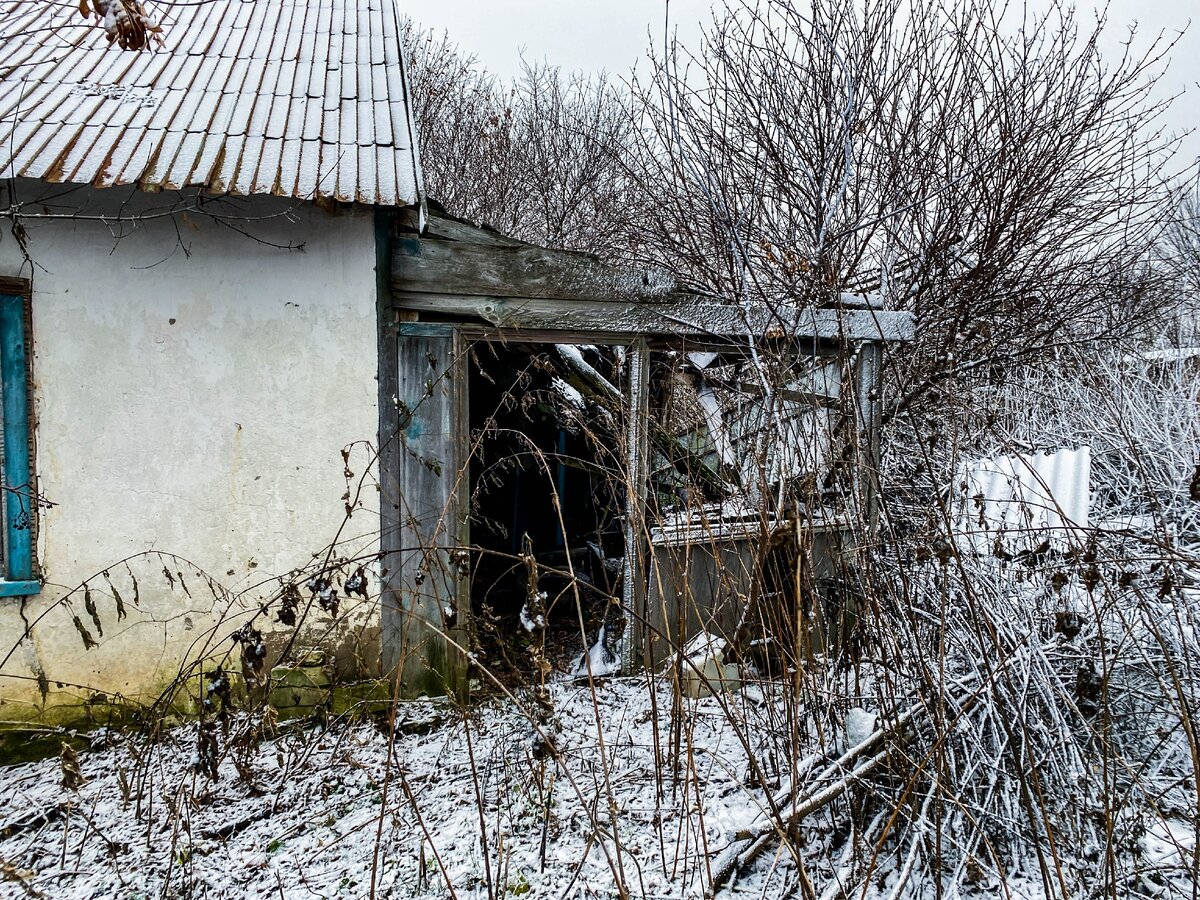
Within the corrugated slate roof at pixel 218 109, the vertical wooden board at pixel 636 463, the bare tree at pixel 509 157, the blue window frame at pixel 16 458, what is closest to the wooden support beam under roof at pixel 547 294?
the vertical wooden board at pixel 636 463

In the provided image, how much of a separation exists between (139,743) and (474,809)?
1946 millimetres

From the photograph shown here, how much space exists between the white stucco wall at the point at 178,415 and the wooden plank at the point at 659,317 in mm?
526

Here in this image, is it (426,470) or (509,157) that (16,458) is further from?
(509,157)

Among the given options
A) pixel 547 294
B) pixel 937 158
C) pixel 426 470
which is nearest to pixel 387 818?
pixel 426 470

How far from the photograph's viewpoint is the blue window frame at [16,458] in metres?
3.40

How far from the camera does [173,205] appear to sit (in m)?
3.48

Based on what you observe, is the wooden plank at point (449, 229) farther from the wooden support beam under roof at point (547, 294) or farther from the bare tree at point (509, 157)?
the bare tree at point (509, 157)

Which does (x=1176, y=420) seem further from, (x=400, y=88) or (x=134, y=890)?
(x=134, y=890)

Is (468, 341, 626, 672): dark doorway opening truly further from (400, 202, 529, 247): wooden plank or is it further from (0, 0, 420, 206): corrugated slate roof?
(0, 0, 420, 206): corrugated slate roof

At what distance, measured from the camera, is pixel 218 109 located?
3914 mm

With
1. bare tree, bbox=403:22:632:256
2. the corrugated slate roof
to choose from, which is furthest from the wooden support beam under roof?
bare tree, bbox=403:22:632:256

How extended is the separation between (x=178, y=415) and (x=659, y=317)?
2.78 metres

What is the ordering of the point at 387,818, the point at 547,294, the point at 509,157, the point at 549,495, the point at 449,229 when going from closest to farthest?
the point at 387,818, the point at 449,229, the point at 547,294, the point at 549,495, the point at 509,157

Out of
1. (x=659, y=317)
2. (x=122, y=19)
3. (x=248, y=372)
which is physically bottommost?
(x=248, y=372)
